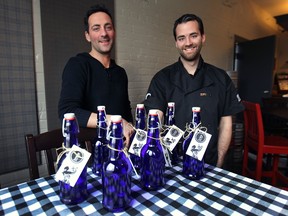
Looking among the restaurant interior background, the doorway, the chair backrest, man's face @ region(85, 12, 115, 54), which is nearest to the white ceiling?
the doorway

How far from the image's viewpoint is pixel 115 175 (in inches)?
23.2

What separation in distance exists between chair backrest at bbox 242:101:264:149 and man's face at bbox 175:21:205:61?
3.17 ft

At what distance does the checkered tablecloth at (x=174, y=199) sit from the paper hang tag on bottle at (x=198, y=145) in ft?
0.33

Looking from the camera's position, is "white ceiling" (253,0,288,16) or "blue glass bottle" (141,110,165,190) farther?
"white ceiling" (253,0,288,16)

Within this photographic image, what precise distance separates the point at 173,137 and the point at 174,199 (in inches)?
10.0

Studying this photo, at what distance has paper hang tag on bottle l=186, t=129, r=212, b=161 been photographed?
30.4 inches

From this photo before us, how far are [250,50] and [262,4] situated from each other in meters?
1.38

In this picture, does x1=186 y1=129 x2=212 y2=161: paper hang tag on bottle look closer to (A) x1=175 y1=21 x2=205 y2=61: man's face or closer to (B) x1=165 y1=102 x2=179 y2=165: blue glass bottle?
(B) x1=165 y1=102 x2=179 y2=165: blue glass bottle

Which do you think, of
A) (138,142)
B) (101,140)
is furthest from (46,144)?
(138,142)

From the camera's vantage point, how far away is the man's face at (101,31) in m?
1.26

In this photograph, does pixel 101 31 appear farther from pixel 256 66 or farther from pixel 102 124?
pixel 256 66

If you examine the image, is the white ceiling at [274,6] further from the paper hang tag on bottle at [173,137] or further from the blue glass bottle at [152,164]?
the blue glass bottle at [152,164]

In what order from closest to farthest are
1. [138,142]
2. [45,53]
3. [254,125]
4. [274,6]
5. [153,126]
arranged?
1. [153,126]
2. [138,142]
3. [45,53]
4. [254,125]
5. [274,6]

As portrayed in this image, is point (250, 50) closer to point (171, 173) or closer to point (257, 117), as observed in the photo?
point (257, 117)
